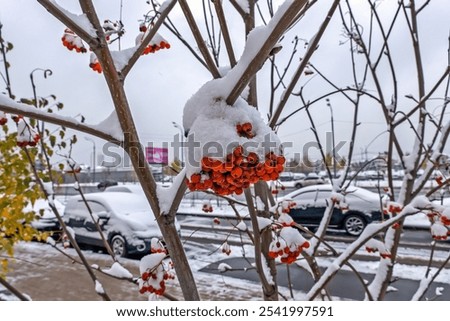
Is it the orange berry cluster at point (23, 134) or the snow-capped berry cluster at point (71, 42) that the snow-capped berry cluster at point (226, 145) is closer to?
the snow-capped berry cluster at point (71, 42)

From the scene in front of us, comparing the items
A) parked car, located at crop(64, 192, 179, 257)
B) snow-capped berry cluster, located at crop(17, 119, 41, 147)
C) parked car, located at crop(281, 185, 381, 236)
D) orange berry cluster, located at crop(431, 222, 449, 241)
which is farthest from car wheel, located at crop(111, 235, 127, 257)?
orange berry cluster, located at crop(431, 222, 449, 241)

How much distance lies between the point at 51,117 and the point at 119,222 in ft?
21.2

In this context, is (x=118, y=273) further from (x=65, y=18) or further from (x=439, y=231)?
(x=439, y=231)

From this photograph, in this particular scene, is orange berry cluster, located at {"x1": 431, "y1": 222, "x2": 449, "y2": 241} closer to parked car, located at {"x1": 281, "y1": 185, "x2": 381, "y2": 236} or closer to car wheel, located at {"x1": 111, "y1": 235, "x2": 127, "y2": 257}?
car wheel, located at {"x1": 111, "y1": 235, "x2": 127, "y2": 257}

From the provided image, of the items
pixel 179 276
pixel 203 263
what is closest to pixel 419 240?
pixel 203 263

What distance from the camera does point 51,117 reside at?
884 millimetres

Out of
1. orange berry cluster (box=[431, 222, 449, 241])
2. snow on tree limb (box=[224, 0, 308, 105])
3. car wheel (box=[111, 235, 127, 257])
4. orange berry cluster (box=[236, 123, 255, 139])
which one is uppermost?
snow on tree limb (box=[224, 0, 308, 105])

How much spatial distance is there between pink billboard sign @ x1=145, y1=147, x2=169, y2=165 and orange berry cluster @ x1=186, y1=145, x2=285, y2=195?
34.4 inches

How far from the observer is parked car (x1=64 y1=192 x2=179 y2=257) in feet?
22.1

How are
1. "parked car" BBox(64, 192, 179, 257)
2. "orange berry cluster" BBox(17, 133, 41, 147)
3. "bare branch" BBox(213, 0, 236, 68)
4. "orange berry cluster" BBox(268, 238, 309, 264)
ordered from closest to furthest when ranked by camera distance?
"bare branch" BBox(213, 0, 236, 68), "orange berry cluster" BBox(268, 238, 309, 264), "orange berry cluster" BBox(17, 133, 41, 147), "parked car" BBox(64, 192, 179, 257)

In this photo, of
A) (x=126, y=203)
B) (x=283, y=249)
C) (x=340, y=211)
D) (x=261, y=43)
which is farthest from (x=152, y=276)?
(x=340, y=211)

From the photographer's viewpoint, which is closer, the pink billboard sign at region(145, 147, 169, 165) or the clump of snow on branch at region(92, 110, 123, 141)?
the clump of snow on branch at region(92, 110, 123, 141)

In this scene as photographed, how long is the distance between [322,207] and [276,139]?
8470 mm

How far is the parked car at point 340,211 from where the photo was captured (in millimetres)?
8398
